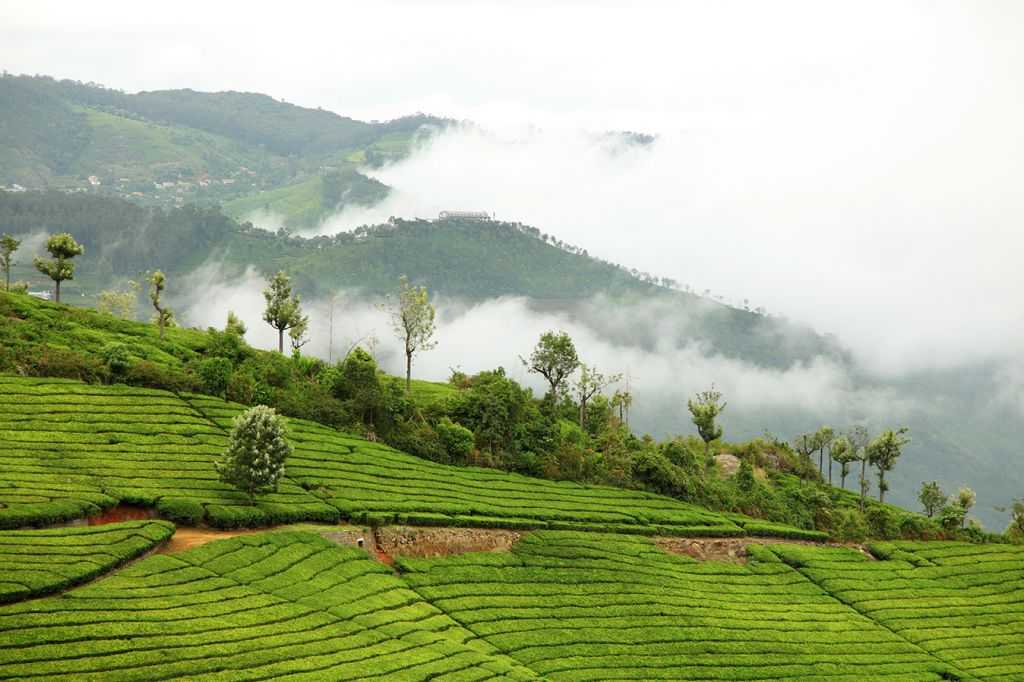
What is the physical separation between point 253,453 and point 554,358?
32.7 m

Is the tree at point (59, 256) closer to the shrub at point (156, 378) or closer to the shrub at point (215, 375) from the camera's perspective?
the shrub at point (156, 378)

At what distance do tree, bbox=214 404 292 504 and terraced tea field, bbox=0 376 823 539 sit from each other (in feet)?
3.68

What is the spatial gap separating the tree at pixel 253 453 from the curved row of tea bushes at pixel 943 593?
30.7 m

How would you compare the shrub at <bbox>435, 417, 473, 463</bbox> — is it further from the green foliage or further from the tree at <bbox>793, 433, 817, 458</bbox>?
the tree at <bbox>793, 433, 817, 458</bbox>

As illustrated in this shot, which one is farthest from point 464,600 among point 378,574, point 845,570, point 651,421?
point 651,421

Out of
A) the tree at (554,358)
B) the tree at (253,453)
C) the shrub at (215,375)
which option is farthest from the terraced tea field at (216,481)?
the tree at (554,358)

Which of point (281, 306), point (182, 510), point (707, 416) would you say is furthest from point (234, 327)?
point (707, 416)

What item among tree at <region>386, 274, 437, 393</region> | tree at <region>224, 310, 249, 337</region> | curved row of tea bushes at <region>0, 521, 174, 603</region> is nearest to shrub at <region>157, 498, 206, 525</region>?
curved row of tea bushes at <region>0, 521, 174, 603</region>

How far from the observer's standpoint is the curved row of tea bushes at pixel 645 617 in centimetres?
4253

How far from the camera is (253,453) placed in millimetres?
44594

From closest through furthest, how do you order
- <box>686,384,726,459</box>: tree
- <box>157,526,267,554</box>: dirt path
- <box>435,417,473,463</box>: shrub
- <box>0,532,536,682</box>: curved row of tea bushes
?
<box>0,532,536,682</box>: curved row of tea bushes, <box>157,526,267,554</box>: dirt path, <box>435,417,473,463</box>: shrub, <box>686,384,726,459</box>: tree

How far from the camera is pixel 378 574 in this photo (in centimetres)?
4381

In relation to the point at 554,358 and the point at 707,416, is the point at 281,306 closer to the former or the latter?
the point at 554,358

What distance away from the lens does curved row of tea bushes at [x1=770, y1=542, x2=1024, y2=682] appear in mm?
53000
